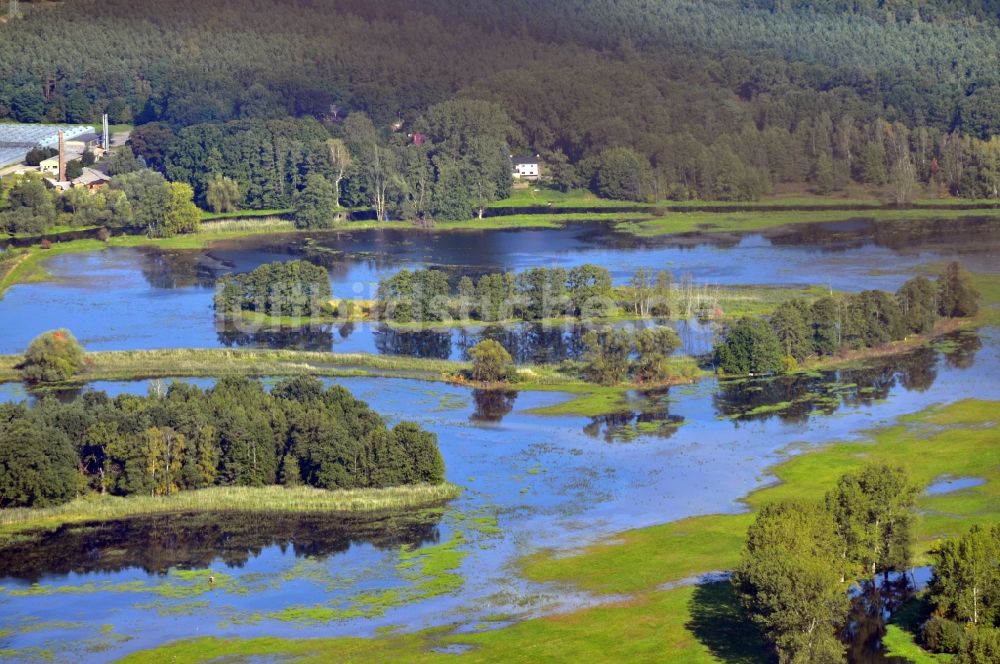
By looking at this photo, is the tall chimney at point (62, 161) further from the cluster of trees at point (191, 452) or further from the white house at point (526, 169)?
the cluster of trees at point (191, 452)

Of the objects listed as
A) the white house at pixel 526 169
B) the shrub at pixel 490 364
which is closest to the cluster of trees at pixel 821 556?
the shrub at pixel 490 364

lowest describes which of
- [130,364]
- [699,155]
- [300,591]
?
[300,591]

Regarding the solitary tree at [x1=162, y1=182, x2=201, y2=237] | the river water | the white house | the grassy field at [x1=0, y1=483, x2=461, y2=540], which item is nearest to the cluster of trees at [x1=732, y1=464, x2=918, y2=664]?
the river water

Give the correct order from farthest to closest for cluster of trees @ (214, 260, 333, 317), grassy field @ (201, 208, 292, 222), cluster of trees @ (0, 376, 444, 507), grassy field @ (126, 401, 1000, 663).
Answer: grassy field @ (201, 208, 292, 222) → cluster of trees @ (214, 260, 333, 317) → cluster of trees @ (0, 376, 444, 507) → grassy field @ (126, 401, 1000, 663)

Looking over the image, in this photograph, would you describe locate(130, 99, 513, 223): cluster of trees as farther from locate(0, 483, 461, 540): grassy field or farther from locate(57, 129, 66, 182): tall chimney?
locate(0, 483, 461, 540): grassy field

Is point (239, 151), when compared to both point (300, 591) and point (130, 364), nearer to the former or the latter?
point (130, 364)

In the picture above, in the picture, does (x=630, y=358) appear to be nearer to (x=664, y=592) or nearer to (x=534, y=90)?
(x=664, y=592)

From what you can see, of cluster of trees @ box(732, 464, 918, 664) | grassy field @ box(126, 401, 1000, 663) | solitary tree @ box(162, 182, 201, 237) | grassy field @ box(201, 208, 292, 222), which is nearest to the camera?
cluster of trees @ box(732, 464, 918, 664)

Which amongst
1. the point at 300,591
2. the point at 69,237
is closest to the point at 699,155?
the point at 69,237
